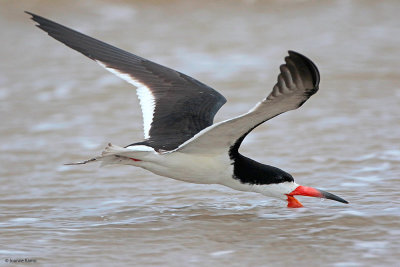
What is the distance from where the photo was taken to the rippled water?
4410mm

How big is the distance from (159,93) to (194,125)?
0.58m

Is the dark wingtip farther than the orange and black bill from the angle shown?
No

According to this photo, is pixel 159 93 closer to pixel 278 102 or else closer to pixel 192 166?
pixel 192 166

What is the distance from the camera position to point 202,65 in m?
9.58

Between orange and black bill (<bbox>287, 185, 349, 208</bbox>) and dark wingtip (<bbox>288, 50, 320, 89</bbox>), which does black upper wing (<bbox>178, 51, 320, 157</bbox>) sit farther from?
orange and black bill (<bbox>287, 185, 349, 208</bbox>)

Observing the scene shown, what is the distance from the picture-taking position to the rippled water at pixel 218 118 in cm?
441

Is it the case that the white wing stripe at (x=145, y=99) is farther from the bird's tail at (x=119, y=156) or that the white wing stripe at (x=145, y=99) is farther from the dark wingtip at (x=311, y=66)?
the dark wingtip at (x=311, y=66)

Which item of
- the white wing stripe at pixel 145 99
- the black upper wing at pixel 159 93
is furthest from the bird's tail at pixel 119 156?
the white wing stripe at pixel 145 99

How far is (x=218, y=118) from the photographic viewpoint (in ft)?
25.7

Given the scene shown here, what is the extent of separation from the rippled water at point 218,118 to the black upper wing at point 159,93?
0.54 meters

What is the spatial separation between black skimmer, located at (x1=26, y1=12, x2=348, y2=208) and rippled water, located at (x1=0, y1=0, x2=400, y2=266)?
0.26 metres

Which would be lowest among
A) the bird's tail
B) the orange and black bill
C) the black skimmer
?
the orange and black bill

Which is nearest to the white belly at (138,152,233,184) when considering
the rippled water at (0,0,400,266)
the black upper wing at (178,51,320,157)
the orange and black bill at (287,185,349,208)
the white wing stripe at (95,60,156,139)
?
the black upper wing at (178,51,320,157)

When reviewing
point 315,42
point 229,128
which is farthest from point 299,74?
point 315,42
